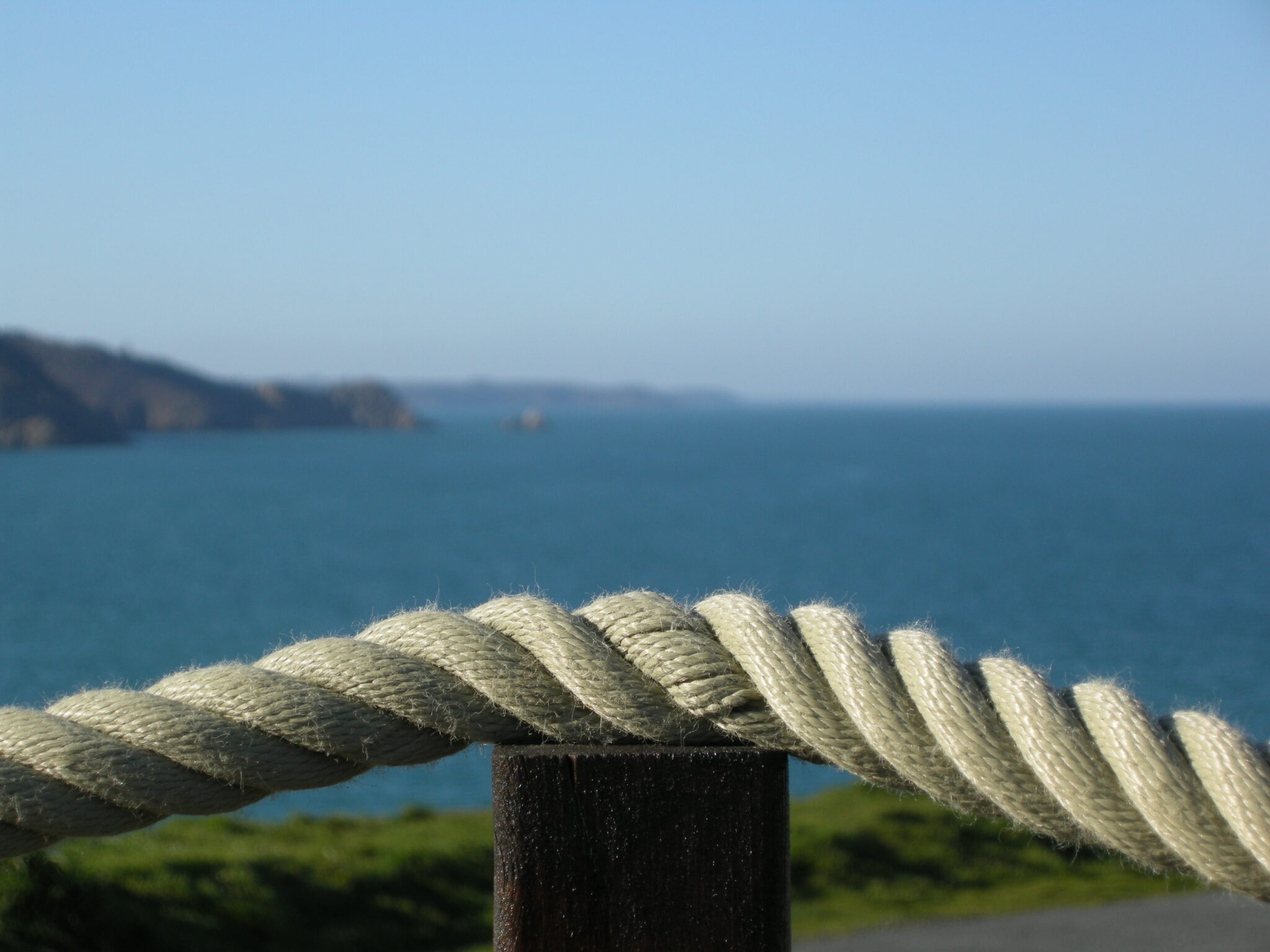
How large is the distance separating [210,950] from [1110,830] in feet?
20.8

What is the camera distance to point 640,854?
1.31 metres

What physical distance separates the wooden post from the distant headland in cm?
12902

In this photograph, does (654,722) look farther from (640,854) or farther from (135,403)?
(135,403)

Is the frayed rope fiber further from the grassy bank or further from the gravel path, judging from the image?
the gravel path

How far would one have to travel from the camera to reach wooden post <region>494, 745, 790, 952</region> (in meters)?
1.31

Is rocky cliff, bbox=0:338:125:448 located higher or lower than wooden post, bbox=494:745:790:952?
higher

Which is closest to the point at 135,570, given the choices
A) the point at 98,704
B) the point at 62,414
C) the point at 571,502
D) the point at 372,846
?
the point at 571,502

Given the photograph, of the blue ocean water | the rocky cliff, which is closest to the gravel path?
the blue ocean water

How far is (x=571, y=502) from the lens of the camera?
8000 centimetres

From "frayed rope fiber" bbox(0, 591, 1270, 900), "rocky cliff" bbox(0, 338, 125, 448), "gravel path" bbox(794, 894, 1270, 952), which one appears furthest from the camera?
"rocky cliff" bbox(0, 338, 125, 448)

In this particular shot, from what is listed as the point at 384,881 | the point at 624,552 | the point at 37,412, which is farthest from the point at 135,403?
the point at 384,881

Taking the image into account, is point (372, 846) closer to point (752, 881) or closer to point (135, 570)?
point (752, 881)

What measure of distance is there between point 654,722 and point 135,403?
159 m

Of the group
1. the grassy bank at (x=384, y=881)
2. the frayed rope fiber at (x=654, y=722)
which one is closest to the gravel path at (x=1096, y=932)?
the grassy bank at (x=384, y=881)
